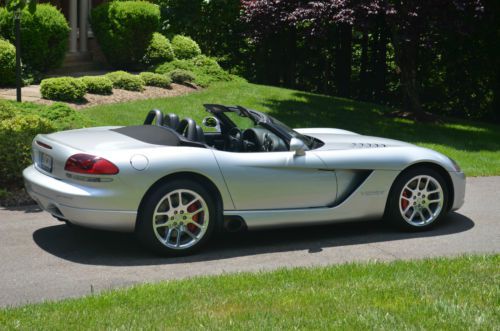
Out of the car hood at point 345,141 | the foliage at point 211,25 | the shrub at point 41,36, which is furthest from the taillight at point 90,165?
the foliage at point 211,25

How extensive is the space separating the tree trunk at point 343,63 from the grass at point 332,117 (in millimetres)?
3142

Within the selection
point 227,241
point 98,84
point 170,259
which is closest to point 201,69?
point 98,84

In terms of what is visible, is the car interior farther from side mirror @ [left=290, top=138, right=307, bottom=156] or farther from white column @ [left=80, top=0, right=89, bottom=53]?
white column @ [left=80, top=0, right=89, bottom=53]

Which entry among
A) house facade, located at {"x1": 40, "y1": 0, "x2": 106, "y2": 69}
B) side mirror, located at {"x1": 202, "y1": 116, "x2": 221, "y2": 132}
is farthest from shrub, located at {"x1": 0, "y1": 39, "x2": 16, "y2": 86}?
side mirror, located at {"x1": 202, "y1": 116, "x2": 221, "y2": 132}

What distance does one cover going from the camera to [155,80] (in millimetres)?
16969

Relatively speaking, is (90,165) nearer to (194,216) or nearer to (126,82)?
(194,216)

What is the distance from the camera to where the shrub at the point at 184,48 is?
20328 millimetres

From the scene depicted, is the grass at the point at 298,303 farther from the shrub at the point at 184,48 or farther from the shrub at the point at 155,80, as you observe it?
the shrub at the point at 184,48

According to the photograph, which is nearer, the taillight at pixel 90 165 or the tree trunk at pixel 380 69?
the taillight at pixel 90 165

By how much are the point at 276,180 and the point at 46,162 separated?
2025mm

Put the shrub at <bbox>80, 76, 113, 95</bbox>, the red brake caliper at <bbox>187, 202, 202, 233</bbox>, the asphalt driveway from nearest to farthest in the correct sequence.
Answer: the asphalt driveway < the red brake caliper at <bbox>187, 202, 202, 233</bbox> < the shrub at <bbox>80, 76, 113, 95</bbox>

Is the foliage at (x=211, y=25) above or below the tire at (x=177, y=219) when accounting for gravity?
above

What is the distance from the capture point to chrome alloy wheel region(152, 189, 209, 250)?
22.3 ft

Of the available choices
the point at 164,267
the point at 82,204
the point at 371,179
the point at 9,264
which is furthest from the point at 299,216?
the point at 9,264
